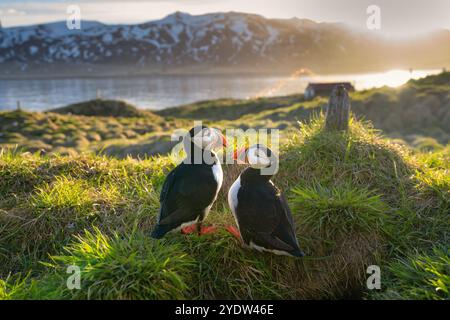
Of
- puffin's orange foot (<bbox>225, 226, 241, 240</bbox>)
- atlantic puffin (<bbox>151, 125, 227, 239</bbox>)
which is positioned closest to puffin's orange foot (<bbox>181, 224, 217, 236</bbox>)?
puffin's orange foot (<bbox>225, 226, 241, 240</bbox>)

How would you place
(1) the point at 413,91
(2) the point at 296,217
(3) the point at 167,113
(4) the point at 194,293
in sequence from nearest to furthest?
(4) the point at 194,293
(2) the point at 296,217
(1) the point at 413,91
(3) the point at 167,113

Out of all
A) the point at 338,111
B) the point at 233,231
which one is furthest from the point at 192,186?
the point at 338,111

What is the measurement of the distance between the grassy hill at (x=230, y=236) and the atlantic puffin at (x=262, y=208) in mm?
663

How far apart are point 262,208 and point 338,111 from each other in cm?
449

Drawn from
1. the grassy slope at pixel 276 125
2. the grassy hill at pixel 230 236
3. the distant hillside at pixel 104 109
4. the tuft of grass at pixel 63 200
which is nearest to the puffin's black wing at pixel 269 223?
the grassy hill at pixel 230 236

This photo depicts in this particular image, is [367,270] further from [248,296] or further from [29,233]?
[29,233]

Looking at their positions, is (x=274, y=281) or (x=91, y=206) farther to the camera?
(x=91, y=206)

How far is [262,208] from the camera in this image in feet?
15.5

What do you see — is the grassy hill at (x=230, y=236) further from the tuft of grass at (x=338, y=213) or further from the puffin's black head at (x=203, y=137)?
the puffin's black head at (x=203, y=137)

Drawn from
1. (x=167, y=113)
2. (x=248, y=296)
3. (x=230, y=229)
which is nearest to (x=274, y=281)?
(x=248, y=296)

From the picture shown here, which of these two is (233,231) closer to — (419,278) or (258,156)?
(258,156)

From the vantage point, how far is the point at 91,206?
6.70 m

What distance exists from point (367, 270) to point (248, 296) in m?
1.73

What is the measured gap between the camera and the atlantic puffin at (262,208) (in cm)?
471
